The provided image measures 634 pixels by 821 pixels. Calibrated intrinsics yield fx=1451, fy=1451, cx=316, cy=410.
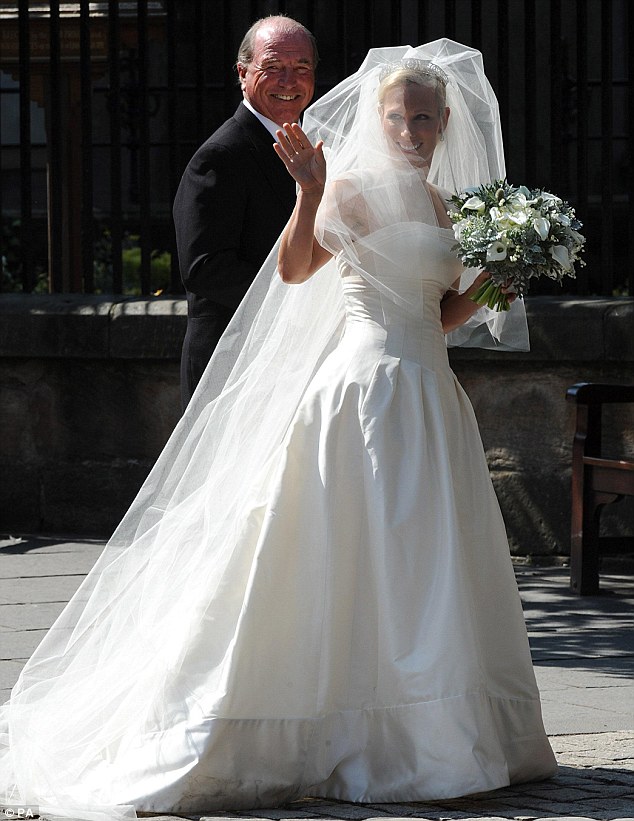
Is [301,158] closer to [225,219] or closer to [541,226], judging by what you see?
[541,226]

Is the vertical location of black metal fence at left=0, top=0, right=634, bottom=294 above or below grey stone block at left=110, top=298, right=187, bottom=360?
above

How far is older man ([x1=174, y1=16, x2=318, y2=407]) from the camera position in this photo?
4.66 metres

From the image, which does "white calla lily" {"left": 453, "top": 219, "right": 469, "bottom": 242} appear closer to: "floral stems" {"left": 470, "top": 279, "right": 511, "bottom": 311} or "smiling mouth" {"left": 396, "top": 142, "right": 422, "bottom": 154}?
"floral stems" {"left": 470, "top": 279, "right": 511, "bottom": 311}

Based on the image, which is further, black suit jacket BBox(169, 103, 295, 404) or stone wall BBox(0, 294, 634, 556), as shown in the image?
stone wall BBox(0, 294, 634, 556)

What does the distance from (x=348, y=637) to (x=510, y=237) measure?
1106 millimetres

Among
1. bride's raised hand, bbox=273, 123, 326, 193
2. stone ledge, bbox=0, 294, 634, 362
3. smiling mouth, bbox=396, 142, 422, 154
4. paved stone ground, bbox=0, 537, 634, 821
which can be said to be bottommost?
paved stone ground, bbox=0, 537, 634, 821

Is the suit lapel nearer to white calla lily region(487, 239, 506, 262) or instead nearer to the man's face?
the man's face

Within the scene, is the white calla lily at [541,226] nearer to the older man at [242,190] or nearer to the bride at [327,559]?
the bride at [327,559]

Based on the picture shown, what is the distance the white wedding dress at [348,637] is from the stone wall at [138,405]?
Answer: 10.9 ft

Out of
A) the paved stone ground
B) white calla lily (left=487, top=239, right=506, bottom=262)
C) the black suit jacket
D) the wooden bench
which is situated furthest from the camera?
the wooden bench

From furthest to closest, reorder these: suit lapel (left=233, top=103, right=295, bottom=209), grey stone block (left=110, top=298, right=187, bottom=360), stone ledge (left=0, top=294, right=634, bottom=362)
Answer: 1. grey stone block (left=110, top=298, right=187, bottom=360)
2. stone ledge (left=0, top=294, right=634, bottom=362)
3. suit lapel (left=233, top=103, right=295, bottom=209)

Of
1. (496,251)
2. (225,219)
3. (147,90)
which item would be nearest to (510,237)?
(496,251)

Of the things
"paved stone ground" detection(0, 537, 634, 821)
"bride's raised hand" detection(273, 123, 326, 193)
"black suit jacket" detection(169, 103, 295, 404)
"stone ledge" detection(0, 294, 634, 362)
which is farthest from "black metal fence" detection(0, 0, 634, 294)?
"bride's raised hand" detection(273, 123, 326, 193)

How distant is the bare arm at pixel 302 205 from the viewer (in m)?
3.73
